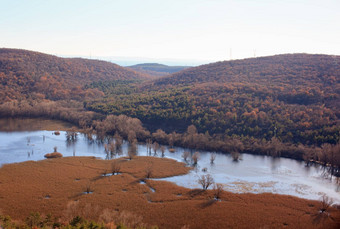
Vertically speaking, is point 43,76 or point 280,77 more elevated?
point 43,76

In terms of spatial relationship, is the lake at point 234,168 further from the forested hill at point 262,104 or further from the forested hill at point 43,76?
the forested hill at point 43,76

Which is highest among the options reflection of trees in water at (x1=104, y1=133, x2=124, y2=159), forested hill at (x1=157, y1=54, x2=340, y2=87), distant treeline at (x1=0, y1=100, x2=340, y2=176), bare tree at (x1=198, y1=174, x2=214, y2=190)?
forested hill at (x1=157, y1=54, x2=340, y2=87)

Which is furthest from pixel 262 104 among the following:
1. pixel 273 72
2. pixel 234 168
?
pixel 234 168

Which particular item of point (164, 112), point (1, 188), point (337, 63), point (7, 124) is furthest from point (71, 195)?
point (337, 63)

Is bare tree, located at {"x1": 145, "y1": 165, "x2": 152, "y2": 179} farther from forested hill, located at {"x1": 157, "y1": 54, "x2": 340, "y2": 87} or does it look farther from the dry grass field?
forested hill, located at {"x1": 157, "y1": 54, "x2": 340, "y2": 87}

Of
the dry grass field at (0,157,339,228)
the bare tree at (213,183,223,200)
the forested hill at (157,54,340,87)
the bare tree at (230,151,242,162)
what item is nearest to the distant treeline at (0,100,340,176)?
the bare tree at (230,151,242,162)

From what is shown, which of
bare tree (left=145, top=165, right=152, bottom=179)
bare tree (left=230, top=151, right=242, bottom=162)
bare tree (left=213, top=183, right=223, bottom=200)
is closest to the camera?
bare tree (left=213, top=183, right=223, bottom=200)

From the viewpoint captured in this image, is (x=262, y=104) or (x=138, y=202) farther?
(x=262, y=104)

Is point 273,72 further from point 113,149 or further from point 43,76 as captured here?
point 43,76
